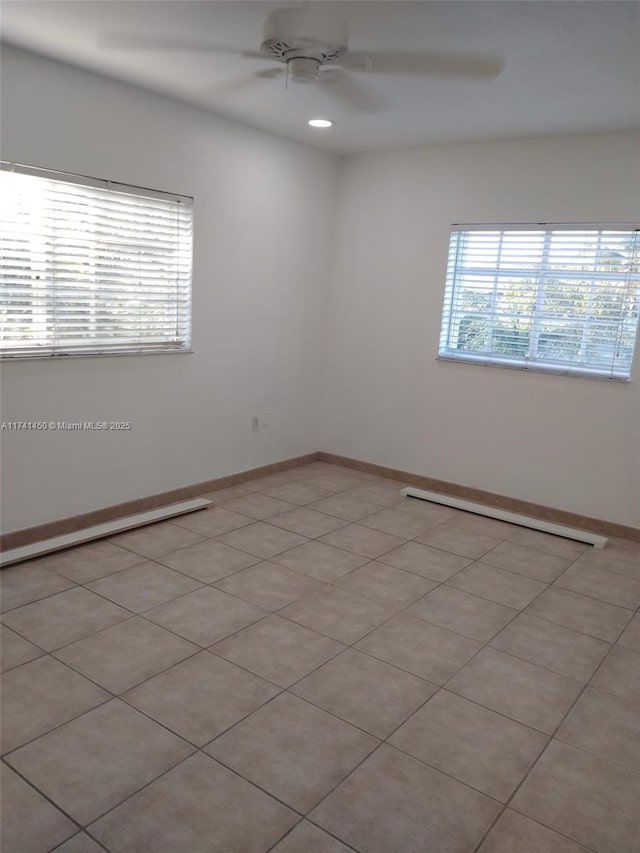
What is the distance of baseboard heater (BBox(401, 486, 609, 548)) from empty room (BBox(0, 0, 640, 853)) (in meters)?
0.03

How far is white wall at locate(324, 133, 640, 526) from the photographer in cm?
392

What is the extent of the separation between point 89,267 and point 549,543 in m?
3.09

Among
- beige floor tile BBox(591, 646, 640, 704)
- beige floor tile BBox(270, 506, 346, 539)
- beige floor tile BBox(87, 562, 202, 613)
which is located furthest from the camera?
beige floor tile BBox(270, 506, 346, 539)

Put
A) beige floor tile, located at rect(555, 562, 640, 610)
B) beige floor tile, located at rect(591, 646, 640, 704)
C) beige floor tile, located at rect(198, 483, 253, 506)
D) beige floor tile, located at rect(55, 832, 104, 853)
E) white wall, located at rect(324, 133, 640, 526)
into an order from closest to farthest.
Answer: beige floor tile, located at rect(55, 832, 104, 853)
beige floor tile, located at rect(591, 646, 640, 704)
beige floor tile, located at rect(555, 562, 640, 610)
white wall, located at rect(324, 133, 640, 526)
beige floor tile, located at rect(198, 483, 253, 506)

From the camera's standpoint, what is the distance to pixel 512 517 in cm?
419

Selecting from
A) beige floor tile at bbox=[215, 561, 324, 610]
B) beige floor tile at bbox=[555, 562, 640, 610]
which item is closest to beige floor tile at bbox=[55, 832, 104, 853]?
beige floor tile at bbox=[215, 561, 324, 610]

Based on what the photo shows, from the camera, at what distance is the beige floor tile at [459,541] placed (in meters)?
3.67

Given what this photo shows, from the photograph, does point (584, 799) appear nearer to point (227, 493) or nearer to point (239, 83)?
point (227, 493)

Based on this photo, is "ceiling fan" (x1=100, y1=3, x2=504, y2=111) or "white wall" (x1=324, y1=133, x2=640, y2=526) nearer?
"ceiling fan" (x1=100, y1=3, x2=504, y2=111)

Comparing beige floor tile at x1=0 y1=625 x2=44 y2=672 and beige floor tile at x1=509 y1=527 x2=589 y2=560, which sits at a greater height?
beige floor tile at x1=509 y1=527 x2=589 y2=560

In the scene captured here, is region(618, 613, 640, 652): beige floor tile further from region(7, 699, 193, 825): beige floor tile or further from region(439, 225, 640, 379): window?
region(7, 699, 193, 825): beige floor tile

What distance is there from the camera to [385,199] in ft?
15.5

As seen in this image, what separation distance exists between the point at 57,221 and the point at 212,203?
110 centimetres

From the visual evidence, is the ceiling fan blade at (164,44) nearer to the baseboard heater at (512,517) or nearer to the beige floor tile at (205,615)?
the beige floor tile at (205,615)
